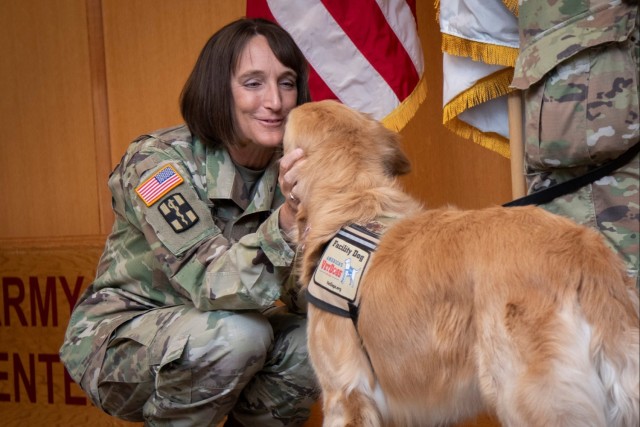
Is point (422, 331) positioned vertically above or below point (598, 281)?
below

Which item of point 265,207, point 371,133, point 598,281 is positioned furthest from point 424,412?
point 265,207

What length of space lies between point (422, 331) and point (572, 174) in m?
0.60

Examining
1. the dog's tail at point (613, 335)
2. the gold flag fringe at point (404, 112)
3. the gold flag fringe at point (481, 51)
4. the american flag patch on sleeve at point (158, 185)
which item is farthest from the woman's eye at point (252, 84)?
the dog's tail at point (613, 335)

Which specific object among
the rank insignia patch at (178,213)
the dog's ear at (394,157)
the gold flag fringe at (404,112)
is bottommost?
the rank insignia patch at (178,213)

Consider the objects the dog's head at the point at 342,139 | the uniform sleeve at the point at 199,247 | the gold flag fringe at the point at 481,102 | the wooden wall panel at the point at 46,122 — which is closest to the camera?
the dog's head at the point at 342,139

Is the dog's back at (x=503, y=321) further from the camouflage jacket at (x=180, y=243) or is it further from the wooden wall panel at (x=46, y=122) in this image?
the wooden wall panel at (x=46, y=122)

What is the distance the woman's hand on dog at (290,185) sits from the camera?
1.88 meters

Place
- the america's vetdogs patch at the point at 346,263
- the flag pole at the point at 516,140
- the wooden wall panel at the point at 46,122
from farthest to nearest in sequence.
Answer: the wooden wall panel at the point at 46,122 → the flag pole at the point at 516,140 → the america's vetdogs patch at the point at 346,263

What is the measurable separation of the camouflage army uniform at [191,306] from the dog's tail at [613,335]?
0.82 meters

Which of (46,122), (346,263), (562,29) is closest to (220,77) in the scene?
(346,263)

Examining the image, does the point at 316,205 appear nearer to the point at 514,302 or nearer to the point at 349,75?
the point at 514,302

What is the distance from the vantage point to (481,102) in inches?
95.0

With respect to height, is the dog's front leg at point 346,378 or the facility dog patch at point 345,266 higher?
the facility dog patch at point 345,266

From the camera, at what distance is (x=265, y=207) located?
93.4 inches
